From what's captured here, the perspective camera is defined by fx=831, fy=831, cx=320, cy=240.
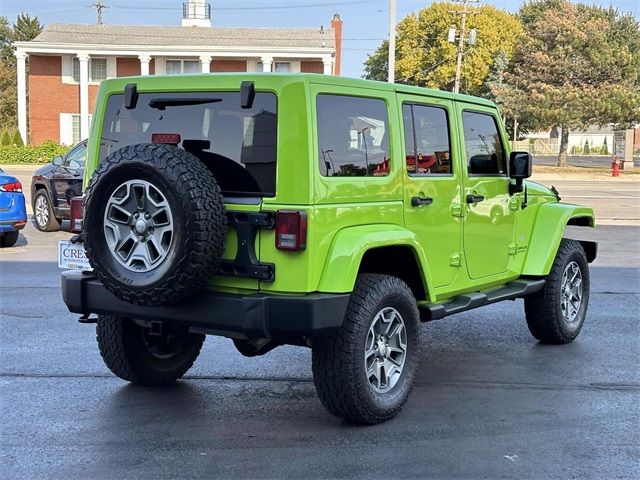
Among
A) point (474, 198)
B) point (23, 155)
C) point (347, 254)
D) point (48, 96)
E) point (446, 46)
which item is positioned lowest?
point (347, 254)

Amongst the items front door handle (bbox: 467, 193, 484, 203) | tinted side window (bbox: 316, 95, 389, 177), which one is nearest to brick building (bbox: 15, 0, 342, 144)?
front door handle (bbox: 467, 193, 484, 203)

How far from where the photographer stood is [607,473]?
4352 millimetres

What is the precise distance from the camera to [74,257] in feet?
17.7

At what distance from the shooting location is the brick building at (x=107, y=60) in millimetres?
43000

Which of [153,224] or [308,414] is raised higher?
[153,224]

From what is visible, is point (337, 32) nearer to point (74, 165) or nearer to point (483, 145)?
point (74, 165)

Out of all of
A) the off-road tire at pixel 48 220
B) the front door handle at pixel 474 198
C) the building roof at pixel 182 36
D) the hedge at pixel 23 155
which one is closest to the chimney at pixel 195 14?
the building roof at pixel 182 36

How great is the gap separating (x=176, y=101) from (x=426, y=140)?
1709mm

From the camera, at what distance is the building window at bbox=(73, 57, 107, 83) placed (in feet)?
146

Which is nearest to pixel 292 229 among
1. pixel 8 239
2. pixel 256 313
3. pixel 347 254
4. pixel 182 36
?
pixel 347 254

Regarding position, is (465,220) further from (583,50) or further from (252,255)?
(583,50)

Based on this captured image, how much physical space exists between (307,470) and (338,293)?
3.14 ft

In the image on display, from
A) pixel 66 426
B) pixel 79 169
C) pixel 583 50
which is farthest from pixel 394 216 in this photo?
pixel 583 50

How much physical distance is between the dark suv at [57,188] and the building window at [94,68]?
3118 centimetres
